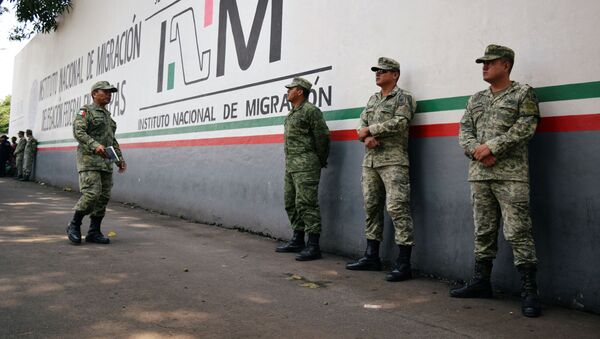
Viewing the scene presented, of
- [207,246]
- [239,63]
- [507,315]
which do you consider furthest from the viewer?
[239,63]

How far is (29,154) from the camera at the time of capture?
16.5 m

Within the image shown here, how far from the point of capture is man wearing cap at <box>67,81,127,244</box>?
544 cm

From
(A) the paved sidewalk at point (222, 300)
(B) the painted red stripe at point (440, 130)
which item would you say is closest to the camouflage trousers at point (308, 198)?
(A) the paved sidewalk at point (222, 300)

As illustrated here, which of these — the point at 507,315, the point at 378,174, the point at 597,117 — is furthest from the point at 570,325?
the point at 378,174

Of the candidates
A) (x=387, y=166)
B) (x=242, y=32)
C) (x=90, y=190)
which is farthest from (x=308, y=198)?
(x=242, y=32)

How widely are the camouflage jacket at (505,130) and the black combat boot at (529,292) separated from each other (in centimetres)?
60

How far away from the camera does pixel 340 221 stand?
5.34 meters

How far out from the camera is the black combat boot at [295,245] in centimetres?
543

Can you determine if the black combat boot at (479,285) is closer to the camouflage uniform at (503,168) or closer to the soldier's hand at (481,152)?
the camouflage uniform at (503,168)

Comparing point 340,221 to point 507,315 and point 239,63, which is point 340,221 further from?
point 239,63

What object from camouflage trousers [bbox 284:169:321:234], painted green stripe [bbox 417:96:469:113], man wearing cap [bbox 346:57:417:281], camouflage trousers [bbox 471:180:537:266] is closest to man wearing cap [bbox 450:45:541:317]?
camouflage trousers [bbox 471:180:537:266]

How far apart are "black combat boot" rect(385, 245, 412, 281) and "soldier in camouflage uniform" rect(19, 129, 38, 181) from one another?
1538cm

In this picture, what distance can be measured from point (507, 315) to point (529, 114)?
1319 mm

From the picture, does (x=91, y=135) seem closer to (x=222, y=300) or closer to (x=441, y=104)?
(x=222, y=300)
